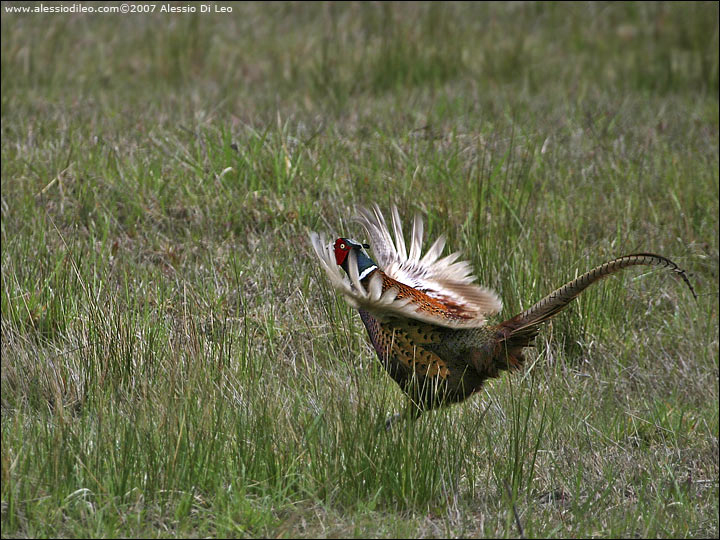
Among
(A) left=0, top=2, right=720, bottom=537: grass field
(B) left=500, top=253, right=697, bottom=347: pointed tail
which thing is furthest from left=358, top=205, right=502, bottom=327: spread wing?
(A) left=0, top=2, right=720, bottom=537: grass field

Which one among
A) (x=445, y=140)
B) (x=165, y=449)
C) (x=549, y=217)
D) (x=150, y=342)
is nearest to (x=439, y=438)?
(x=165, y=449)

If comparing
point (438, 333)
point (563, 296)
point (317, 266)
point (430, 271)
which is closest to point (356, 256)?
point (438, 333)

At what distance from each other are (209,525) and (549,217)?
3.08 meters

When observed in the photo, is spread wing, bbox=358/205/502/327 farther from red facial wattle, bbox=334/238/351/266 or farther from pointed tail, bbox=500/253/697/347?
red facial wattle, bbox=334/238/351/266

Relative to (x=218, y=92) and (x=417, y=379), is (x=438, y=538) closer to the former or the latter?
(x=417, y=379)

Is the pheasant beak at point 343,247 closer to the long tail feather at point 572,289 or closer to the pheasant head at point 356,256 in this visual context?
the pheasant head at point 356,256

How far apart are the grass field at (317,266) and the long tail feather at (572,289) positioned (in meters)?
0.41

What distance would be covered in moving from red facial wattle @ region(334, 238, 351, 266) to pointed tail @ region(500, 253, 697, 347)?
619 millimetres

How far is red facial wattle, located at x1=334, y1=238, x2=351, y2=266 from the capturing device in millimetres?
3351

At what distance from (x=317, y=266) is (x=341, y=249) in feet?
4.07

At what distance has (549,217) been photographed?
5.30 m

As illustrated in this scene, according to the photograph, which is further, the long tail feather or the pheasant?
the pheasant

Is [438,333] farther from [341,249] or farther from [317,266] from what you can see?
[317,266]

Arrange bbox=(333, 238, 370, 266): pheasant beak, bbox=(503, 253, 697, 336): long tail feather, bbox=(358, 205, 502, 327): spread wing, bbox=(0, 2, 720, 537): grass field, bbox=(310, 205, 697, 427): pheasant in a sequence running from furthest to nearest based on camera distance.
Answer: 1. bbox=(358, 205, 502, 327): spread wing
2. bbox=(333, 238, 370, 266): pheasant beak
3. bbox=(310, 205, 697, 427): pheasant
4. bbox=(503, 253, 697, 336): long tail feather
5. bbox=(0, 2, 720, 537): grass field
